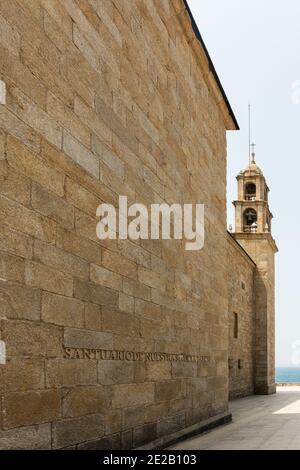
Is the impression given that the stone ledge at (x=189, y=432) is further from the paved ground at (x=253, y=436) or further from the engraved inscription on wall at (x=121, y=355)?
the engraved inscription on wall at (x=121, y=355)

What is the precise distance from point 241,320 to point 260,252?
4761 millimetres

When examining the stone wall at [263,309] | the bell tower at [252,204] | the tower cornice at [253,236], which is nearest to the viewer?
the stone wall at [263,309]

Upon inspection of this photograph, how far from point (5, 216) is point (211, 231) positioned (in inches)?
299

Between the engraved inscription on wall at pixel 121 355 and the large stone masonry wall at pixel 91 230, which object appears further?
the engraved inscription on wall at pixel 121 355

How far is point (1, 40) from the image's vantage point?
14.7 ft

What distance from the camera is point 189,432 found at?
887cm

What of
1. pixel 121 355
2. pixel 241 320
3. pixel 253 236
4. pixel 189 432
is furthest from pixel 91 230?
pixel 253 236

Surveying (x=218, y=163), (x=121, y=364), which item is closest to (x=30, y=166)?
(x=121, y=364)

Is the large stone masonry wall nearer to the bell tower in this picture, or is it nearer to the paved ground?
the paved ground

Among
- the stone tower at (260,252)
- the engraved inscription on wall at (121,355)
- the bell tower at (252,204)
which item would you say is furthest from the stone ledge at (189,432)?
the bell tower at (252,204)

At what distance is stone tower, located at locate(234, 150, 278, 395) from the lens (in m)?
27.0

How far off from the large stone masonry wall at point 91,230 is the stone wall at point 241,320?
40.3 ft

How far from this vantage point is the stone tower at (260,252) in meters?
27.0

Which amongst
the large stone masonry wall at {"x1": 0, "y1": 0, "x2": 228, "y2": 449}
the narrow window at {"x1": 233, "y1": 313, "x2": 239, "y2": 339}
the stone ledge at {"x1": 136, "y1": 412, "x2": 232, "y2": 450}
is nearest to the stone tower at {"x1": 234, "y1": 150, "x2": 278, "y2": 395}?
the narrow window at {"x1": 233, "y1": 313, "x2": 239, "y2": 339}
